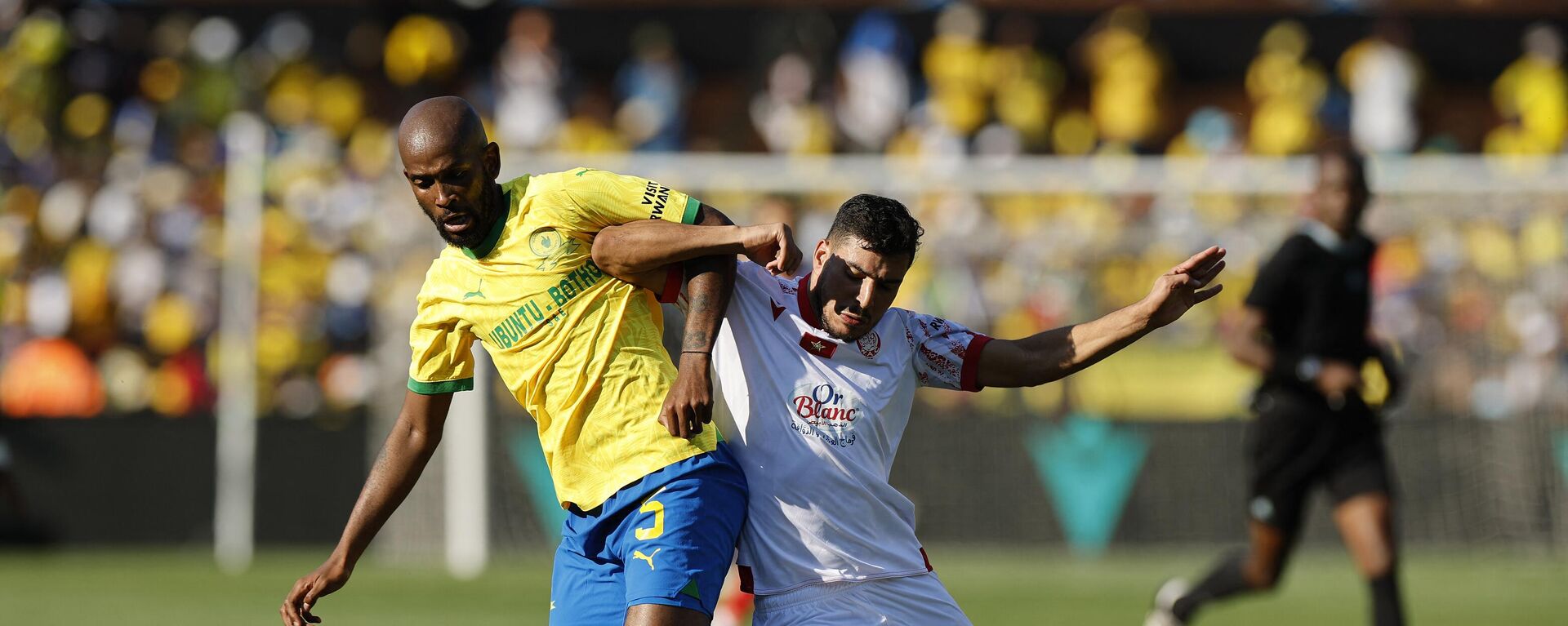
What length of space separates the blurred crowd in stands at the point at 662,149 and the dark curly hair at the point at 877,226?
333 inches

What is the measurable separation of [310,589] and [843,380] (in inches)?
68.1

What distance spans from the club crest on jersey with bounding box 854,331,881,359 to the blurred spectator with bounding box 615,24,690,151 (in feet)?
48.9

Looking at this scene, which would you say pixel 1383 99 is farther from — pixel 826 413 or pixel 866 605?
pixel 866 605

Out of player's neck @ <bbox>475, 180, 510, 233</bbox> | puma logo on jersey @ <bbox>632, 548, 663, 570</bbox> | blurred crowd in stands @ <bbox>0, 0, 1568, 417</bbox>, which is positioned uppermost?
blurred crowd in stands @ <bbox>0, 0, 1568, 417</bbox>

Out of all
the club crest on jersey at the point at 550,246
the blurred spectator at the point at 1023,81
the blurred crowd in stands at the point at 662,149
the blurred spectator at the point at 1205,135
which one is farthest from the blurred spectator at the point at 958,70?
the club crest on jersey at the point at 550,246

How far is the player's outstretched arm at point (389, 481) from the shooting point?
538 centimetres

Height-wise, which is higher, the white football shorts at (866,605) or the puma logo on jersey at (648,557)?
the puma logo on jersey at (648,557)

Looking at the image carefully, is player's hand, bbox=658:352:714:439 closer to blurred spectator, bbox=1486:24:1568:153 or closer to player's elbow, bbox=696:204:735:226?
player's elbow, bbox=696:204:735:226

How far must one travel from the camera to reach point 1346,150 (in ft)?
27.4

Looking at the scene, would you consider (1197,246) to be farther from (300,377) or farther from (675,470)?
(675,470)

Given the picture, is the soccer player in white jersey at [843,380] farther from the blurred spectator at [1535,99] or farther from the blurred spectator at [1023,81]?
the blurred spectator at [1535,99]

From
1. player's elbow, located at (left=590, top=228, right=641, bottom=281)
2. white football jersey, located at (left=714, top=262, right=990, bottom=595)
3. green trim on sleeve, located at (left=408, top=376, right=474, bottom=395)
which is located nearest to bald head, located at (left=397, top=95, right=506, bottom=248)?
player's elbow, located at (left=590, top=228, right=641, bottom=281)

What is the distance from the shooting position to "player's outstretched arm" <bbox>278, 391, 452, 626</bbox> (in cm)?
538

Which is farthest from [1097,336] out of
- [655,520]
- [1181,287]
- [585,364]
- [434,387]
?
[434,387]
